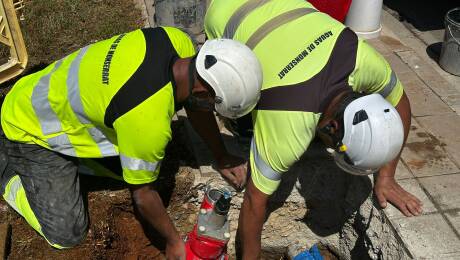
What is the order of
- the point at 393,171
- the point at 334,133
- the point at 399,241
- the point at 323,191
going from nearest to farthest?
1. the point at 334,133
2. the point at 399,241
3. the point at 393,171
4. the point at 323,191

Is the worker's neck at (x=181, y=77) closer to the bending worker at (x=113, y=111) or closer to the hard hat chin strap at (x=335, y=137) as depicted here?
the bending worker at (x=113, y=111)

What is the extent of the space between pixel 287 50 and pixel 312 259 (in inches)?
77.0

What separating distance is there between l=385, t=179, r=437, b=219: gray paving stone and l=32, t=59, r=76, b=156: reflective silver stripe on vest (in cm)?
246

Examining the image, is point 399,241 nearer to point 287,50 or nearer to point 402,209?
point 402,209

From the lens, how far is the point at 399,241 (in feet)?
11.3

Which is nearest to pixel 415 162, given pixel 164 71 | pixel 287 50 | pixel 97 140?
pixel 287 50

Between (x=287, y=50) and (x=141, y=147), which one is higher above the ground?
(x=287, y=50)

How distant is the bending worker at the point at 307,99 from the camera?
111 inches

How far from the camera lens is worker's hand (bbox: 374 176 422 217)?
3.59 m

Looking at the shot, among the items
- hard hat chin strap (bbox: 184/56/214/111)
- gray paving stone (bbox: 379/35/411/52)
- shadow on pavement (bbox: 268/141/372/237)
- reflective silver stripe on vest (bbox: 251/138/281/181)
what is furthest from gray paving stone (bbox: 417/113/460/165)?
hard hat chin strap (bbox: 184/56/214/111)

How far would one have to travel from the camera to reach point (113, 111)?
9.73 ft

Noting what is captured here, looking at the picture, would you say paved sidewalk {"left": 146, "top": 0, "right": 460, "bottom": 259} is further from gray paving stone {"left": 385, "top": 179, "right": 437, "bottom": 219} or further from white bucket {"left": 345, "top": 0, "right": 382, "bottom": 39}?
white bucket {"left": 345, "top": 0, "right": 382, "bottom": 39}

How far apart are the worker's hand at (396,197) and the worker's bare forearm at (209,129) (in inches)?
50.5

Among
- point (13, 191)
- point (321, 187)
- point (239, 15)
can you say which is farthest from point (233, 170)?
point (13, 191)
